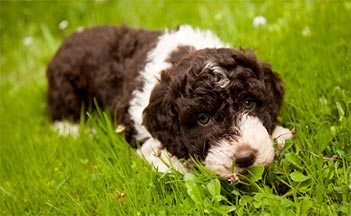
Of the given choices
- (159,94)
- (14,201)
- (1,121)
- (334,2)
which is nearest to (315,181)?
(159,94)

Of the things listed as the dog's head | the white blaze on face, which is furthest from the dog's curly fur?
the white blaze on face

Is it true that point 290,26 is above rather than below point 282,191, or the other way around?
above

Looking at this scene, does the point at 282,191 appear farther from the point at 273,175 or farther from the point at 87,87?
the point at 87,87

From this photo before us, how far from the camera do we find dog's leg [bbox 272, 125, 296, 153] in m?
4.14

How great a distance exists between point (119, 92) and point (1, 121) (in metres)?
1.82

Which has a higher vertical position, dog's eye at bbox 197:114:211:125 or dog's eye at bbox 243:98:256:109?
dog's eye at bbox 243:98:256:109

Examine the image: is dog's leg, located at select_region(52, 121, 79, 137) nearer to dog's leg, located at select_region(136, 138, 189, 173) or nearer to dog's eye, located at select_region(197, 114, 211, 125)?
dog's leg, located at select_region(136, 138, 189, 173)

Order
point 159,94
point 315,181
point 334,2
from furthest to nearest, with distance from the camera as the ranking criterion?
point 334,2
point 159,94
point 315,181

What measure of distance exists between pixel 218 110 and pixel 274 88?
760 mm

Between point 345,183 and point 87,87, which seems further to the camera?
point 87,87

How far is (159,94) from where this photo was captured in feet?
14.0

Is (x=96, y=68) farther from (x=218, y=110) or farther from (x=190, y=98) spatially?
(x=218, y=110)

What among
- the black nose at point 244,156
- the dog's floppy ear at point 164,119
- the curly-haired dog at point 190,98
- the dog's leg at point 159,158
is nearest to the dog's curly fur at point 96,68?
the curly-haired dog at point 190,98

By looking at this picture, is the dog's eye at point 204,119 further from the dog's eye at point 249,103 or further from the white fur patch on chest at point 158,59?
the white fur patch on chest at point 158,59
